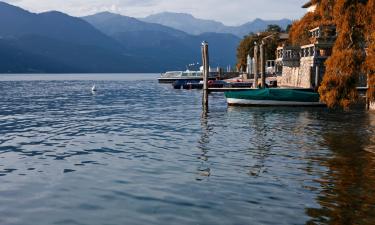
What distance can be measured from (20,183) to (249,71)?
90013mm

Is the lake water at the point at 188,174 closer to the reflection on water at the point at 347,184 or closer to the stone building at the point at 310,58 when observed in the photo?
the reflection on water at the point at 347,184

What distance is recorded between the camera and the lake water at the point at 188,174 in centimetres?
1444

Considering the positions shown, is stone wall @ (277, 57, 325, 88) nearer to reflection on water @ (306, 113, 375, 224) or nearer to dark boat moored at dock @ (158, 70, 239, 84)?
reflection on water @ (306, 113, 375, 224)

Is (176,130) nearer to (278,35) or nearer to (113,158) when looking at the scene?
(113,158)

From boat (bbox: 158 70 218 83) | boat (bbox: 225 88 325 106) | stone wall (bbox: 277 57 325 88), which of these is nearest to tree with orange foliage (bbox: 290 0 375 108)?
boat (bbox: 225 88 325 106)

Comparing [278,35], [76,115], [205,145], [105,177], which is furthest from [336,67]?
[278,35]

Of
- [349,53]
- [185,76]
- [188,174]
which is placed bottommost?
[188,174]

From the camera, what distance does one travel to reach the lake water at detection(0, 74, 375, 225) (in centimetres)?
1444

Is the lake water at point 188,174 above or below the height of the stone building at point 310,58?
below

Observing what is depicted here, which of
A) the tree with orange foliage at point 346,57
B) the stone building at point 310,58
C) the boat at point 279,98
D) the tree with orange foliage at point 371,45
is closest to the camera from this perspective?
the tree with orange foliage at point 371,45

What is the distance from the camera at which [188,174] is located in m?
19.6

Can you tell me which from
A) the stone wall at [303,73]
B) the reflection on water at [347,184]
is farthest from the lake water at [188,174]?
the stone wall at [303,73]

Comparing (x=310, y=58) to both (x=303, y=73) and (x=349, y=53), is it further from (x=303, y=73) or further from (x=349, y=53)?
(x=349, y=53)

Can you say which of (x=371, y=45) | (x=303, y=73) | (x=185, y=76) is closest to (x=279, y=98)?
(x=303, y=73)
